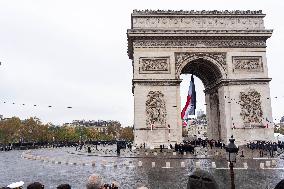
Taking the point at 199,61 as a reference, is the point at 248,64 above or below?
below

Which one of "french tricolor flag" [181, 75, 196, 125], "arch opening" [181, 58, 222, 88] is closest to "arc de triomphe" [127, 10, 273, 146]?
"arch opening" [181, 58, 222, 88]

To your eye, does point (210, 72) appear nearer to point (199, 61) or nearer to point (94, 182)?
point (199, 61)

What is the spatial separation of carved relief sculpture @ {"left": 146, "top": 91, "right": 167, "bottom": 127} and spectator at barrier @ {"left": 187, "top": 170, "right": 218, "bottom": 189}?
121 feet

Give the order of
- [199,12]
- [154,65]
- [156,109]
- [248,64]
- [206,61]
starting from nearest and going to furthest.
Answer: [156,109], [154,65], [248,64], [206,61], [199,12]

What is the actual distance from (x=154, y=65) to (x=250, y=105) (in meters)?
10.8

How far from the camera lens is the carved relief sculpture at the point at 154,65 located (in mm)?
40625

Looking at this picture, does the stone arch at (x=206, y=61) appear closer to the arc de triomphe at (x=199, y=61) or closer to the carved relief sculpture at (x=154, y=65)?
the arc de triomphe at (x=199, y=61)

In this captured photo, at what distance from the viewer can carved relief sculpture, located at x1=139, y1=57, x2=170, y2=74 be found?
40625 mm

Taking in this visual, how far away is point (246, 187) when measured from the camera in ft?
45.8

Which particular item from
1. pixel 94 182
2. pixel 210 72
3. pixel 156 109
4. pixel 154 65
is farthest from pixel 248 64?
pixel 94 182

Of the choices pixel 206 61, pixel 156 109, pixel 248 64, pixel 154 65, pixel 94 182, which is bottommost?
pixel 94 182

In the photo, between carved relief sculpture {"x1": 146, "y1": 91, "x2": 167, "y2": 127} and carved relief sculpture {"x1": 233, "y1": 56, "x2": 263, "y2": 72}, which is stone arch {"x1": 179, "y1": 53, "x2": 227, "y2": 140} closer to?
carved relief sculpture {"x1": 233, "y1": 56, "x2": 263, "y2": 72}

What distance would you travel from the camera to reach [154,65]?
134 feet

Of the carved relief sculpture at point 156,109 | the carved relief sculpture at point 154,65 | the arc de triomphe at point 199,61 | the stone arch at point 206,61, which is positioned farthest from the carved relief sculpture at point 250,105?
the carved relief sculpture at point 154,65
